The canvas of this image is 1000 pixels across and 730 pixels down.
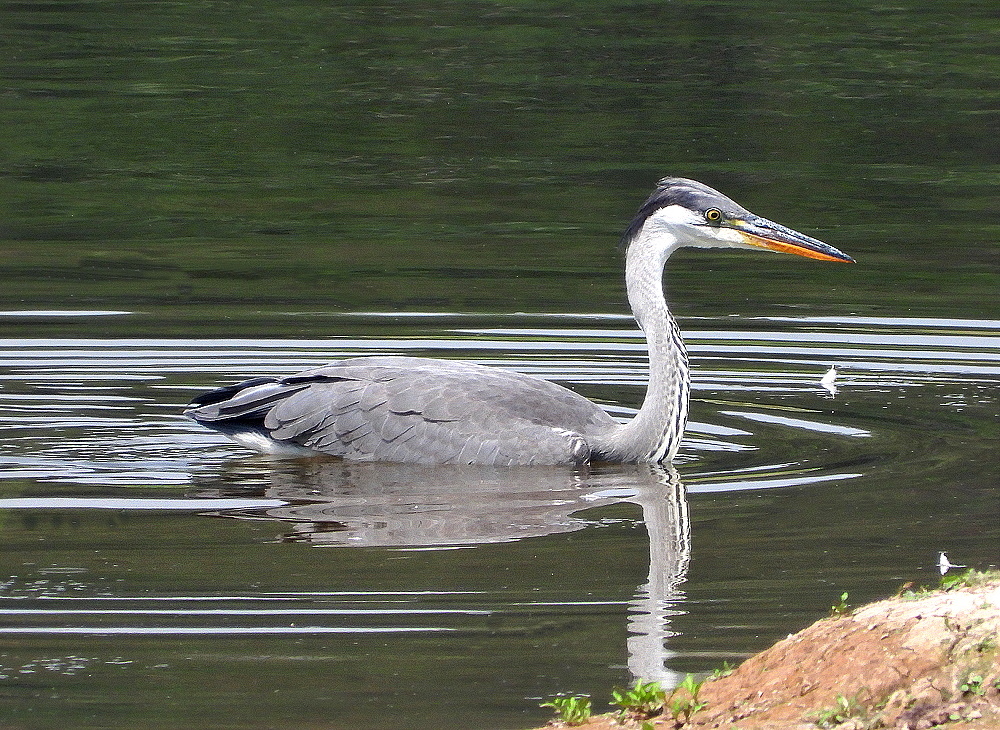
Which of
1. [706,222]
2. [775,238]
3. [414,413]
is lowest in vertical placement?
[414,413]

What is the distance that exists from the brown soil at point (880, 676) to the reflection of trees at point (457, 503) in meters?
1.84

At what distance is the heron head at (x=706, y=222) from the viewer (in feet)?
35.1

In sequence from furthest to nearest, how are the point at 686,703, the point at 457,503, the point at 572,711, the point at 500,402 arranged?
the point at 500,402
the point at 457,503
the point at 572,711
the point at 686,703

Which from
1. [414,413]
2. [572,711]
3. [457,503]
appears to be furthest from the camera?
[414,413]

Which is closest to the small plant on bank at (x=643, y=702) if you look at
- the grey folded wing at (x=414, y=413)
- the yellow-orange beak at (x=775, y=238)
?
the grey folded wing at (x=414, y=413)

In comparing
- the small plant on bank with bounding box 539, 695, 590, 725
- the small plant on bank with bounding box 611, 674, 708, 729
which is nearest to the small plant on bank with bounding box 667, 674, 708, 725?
the small plant on bank with bounding box 611, 674, 708, 729

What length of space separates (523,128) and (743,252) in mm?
4978

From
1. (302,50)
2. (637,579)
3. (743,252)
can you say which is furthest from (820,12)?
(637,579)

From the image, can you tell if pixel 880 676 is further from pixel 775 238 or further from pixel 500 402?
pixel 775 238

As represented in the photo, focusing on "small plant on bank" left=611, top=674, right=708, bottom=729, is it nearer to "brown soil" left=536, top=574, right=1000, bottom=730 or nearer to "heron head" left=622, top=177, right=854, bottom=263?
"brown soil" left=536, top=574, right=1000, bottom=730

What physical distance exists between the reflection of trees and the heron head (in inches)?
55.1

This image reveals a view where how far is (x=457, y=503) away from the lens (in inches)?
382

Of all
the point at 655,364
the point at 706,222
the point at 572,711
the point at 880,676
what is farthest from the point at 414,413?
the point at 880,676

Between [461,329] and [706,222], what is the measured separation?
3200 mm
